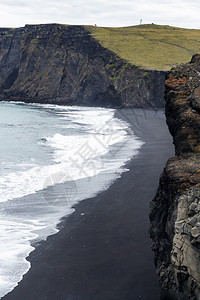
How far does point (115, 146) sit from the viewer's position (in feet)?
84.1

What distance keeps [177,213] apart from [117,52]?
310 ft

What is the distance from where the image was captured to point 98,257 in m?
8.47

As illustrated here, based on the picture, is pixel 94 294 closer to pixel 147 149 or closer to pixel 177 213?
pixel 177 213

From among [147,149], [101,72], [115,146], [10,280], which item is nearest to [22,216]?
[10,280]

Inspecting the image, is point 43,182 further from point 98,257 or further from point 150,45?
point 150,45

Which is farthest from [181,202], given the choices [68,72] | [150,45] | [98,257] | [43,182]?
[68,72]

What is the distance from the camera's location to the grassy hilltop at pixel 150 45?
9140cm

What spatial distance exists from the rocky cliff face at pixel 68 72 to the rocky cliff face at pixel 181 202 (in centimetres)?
7127

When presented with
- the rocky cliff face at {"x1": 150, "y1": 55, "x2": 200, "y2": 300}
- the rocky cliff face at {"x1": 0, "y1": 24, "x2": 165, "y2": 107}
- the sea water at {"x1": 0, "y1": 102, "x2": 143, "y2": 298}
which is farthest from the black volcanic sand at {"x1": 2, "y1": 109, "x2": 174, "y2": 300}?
the rocky cliff face at {"x1": 0, "y1": 24, "x2": 165, "y2": 107}

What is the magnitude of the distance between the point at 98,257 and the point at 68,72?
105 metres

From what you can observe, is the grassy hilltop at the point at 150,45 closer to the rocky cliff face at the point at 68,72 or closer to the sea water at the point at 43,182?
the rocky cliff face at the point at 68,72

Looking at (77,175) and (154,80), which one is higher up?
(154,80)

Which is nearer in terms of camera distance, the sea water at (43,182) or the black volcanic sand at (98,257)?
the black volcanic sand at (98,257)

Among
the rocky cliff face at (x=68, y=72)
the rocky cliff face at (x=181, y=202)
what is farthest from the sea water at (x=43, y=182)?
the rocky cliff face at (x=68, y=72)
